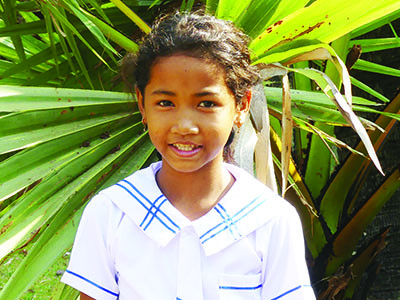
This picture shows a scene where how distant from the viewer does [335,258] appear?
188 centimetres

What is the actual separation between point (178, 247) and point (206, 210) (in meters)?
0.10

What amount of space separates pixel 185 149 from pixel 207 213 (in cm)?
13

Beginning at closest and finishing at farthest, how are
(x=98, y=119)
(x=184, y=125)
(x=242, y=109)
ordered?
(x=184, y=125) < (x=242, y=109) < (x=98, y=119)

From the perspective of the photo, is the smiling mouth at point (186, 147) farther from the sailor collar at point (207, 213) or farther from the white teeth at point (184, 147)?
the sailor collar at point (207, 213)

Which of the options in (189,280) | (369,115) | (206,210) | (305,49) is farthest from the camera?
(369,115)

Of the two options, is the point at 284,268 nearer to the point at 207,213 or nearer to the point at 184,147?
the point at 207,213

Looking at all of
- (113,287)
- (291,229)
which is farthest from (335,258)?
(113,287)

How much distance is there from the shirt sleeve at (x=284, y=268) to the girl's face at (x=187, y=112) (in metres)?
0.19

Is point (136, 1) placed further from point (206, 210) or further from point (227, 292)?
point (227, 292)

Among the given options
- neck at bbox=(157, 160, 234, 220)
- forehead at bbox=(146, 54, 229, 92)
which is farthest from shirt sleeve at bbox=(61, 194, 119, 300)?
forehead at bbox=(146, 54, 229, 92)

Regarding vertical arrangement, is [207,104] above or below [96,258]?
above

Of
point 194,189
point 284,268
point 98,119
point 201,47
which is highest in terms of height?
point 201,47

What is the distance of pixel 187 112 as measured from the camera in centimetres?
104

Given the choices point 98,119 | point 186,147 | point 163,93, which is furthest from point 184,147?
point 98,119
